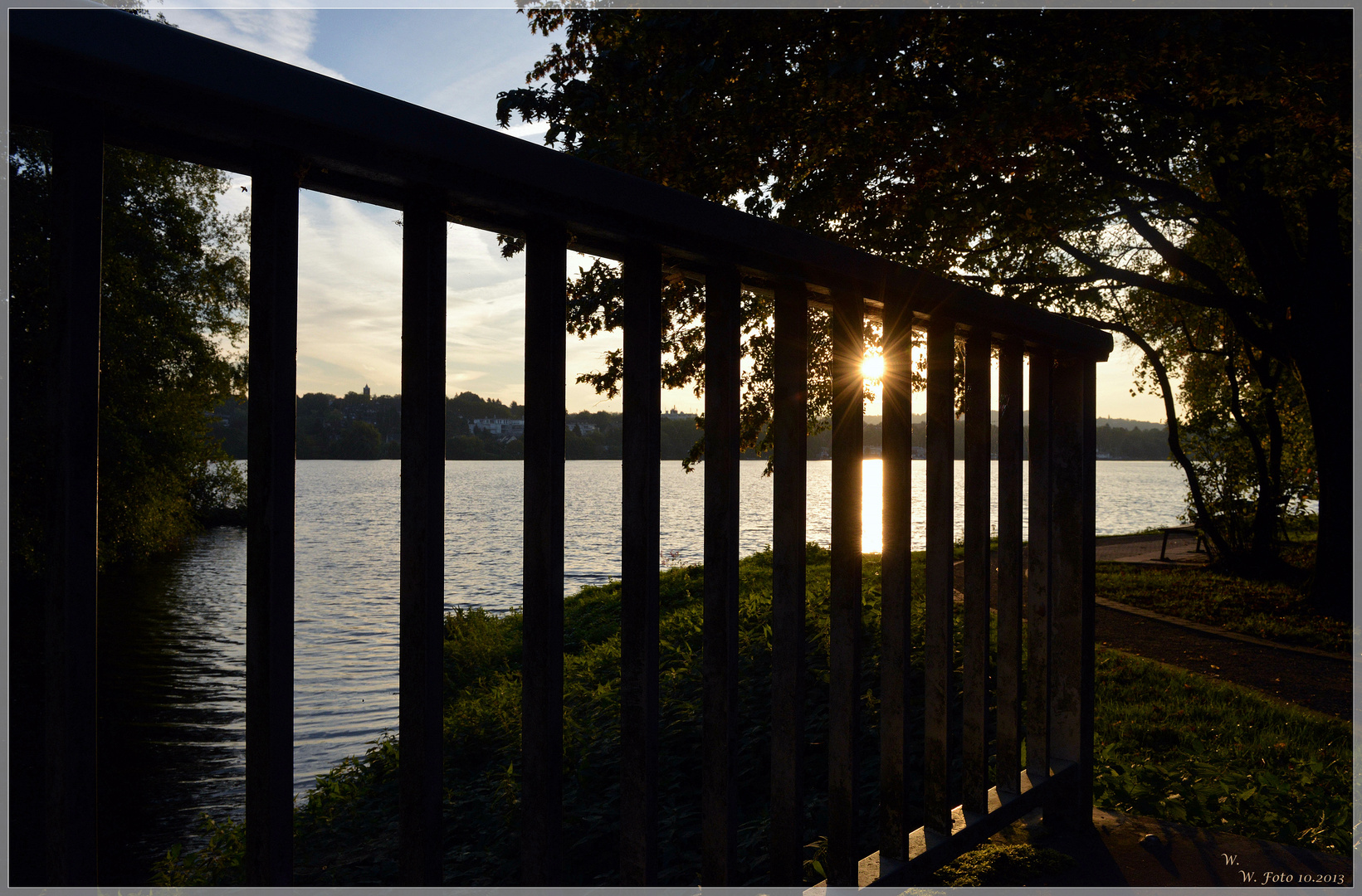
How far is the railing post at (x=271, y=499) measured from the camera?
1.17 meters

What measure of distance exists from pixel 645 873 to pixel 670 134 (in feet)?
19.2

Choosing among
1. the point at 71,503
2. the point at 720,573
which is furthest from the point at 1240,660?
the point at 71,503

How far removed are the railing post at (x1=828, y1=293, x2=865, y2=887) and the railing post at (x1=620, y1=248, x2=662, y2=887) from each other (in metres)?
0.63

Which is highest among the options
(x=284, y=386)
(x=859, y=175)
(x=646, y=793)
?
(x=859, y=175)

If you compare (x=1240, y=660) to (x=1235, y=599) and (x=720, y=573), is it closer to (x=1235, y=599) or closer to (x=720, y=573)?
(x=1235, y=599)

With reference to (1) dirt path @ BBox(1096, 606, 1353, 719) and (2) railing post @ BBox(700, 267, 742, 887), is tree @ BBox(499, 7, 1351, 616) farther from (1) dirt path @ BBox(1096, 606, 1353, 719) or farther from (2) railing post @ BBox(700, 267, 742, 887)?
(2) railing post @ BBox(700, 267, 742, 887)

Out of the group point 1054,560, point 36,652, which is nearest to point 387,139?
point 36,652

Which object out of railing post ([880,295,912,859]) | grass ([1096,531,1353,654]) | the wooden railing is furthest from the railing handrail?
grass ([1096,531,1353,654])

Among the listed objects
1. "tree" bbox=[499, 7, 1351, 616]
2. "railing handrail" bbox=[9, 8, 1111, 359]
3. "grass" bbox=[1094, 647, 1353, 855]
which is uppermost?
"tree" bbox=[499, 7, 1351, 616]

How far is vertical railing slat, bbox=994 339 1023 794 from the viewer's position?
2848 mm

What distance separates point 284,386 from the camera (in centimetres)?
117

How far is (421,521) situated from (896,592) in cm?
149

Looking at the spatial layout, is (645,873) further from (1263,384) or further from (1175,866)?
(1263,384)

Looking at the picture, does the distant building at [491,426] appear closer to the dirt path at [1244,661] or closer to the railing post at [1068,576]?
the railing post at [1068,576]
